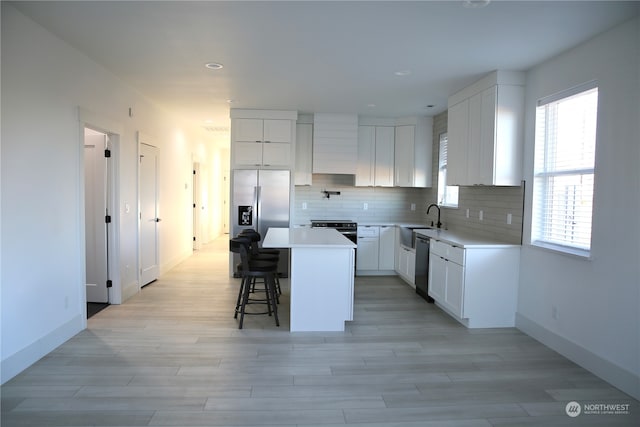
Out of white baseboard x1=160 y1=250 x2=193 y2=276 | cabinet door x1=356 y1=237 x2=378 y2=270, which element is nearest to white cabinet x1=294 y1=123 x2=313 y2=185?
cabinet door x1=356 y1=237 x2=378 y2=270

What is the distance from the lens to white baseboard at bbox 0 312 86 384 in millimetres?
2898

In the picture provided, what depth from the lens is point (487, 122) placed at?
14.1ft

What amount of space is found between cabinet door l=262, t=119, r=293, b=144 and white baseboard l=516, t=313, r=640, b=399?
412 centimetres

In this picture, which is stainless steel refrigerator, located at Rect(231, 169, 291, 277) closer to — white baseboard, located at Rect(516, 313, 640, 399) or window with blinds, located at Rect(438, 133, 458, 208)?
window with blinds, located at Rect(438, 133, 458, 208)

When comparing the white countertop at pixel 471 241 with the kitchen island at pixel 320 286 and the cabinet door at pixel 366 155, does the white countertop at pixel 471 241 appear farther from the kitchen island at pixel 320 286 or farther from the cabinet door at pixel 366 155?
Answer: the cabinet door at pixel 366 155

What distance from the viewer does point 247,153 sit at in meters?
6.34

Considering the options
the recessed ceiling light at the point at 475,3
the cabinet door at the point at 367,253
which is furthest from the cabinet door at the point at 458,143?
the recessed ceiling light at the point at 475,3

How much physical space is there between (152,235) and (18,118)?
10.7ft

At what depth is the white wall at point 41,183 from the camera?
9.55 ft

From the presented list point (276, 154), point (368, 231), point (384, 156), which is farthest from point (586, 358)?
point (276, 154)

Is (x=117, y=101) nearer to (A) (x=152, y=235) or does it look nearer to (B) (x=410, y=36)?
(A) (x=152, y=235)

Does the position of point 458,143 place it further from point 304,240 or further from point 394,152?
point 304,240

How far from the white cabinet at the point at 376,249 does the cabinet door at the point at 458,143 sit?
1741 millimetres

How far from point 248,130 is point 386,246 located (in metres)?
2.92
